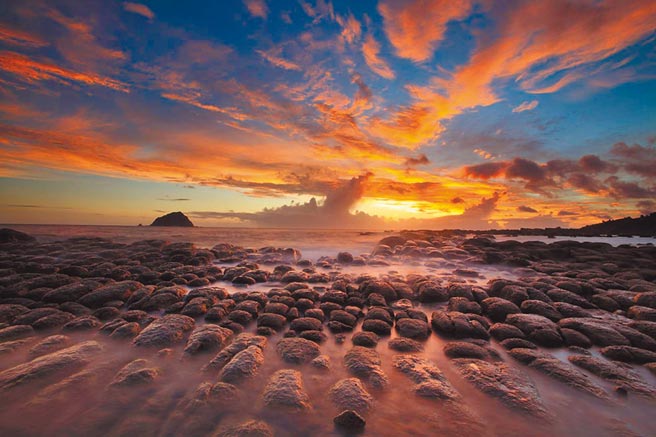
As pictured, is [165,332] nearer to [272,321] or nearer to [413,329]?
[272,321]

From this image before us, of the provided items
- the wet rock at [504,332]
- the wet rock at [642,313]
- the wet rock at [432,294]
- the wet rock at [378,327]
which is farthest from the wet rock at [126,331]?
the wet rock at [642,313]

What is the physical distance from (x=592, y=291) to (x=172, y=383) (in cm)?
1249

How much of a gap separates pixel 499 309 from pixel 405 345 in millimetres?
3415

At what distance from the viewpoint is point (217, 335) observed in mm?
5844

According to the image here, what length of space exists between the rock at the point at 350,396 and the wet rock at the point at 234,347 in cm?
202

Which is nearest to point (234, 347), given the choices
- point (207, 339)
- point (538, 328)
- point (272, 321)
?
point (207, 339)

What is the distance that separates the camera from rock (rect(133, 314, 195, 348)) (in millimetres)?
5672

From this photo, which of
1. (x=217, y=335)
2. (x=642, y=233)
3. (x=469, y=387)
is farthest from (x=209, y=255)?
(x=642, y=233)

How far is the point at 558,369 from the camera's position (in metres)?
4.88

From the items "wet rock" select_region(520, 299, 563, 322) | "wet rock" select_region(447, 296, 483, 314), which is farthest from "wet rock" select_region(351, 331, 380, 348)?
"wet rock" select_region(520, 299, 563, 322)

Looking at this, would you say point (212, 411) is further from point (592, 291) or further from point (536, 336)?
point (592, 291)

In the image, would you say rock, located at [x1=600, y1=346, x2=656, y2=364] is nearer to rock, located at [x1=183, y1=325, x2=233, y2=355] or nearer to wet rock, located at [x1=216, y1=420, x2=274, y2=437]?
wet rock, located at [x1=216, y1=420, x2=274, y2=437]

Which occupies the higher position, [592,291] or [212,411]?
[592,291]

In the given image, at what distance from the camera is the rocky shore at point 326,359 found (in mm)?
3705
